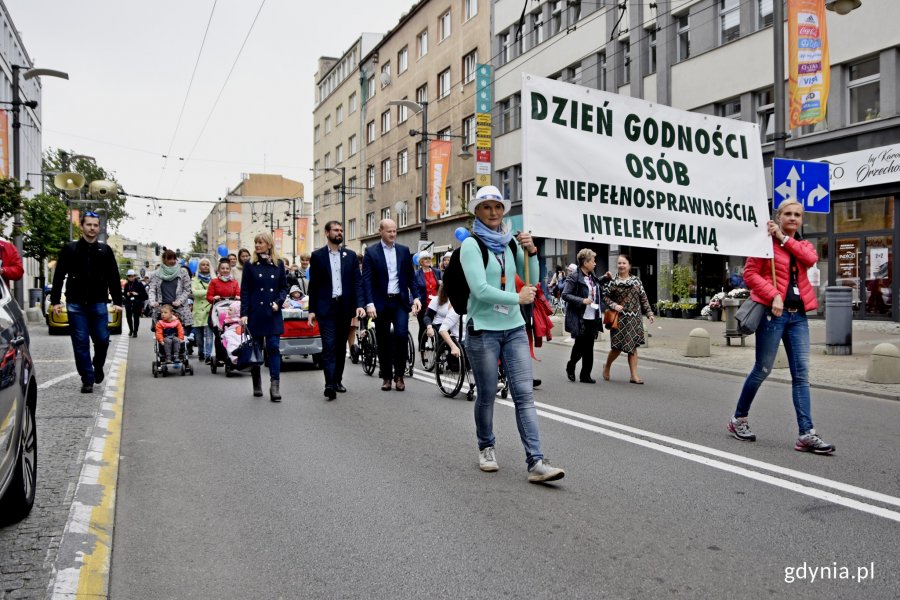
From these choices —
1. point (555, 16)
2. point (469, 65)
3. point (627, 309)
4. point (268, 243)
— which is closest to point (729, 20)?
point (555, 16)

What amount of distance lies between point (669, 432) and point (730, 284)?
18362mm

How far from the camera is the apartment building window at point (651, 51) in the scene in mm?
27578

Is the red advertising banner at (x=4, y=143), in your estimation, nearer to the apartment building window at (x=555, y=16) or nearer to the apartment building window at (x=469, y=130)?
the apartment building window at (x=469, y=130)

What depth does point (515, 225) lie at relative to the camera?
32.5m

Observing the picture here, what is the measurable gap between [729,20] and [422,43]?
24933 millimetres

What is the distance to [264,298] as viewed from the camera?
31.0 ft

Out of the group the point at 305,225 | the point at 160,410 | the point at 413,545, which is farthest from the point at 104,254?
the point at 305,225

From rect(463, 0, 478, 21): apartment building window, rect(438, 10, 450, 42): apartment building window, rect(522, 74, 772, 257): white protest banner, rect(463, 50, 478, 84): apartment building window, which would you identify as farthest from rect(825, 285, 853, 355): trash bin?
rect(438, 10, 450, 42): apartment building window

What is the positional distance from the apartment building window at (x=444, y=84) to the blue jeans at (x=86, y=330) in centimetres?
3482

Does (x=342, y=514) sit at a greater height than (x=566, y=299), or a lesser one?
lesser

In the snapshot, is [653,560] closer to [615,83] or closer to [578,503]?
[578,503]

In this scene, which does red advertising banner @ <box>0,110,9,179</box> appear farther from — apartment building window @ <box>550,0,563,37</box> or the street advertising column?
apartment building window @ <box>550,0,563,37</box>

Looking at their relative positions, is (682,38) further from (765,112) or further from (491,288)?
(491,288)

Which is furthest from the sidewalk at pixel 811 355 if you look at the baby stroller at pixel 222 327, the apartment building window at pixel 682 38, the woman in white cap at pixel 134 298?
the woman in white cap at pixel 134 298
